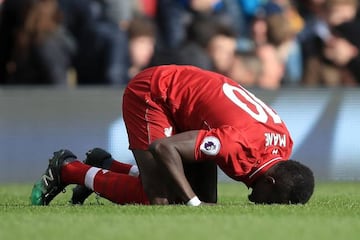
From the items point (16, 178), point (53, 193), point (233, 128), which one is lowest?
point (16, 178)

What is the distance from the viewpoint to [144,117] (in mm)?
9695

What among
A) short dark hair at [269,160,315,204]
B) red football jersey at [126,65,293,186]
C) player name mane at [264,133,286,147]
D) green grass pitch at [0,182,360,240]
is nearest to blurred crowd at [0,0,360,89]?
green grass pitch at [0,182,360,240]

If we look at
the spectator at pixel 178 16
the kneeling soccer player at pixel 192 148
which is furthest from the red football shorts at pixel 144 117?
the spectator at pixel 178 16

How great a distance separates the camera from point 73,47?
15297 millimetres

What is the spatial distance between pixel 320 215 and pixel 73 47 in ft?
23.1

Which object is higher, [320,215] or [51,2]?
[51,2]

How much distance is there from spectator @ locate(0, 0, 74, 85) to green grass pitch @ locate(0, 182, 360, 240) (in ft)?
15.6

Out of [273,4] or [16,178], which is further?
[273,4]

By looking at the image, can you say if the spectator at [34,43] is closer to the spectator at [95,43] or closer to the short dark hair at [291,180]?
the spectator at [95,43]

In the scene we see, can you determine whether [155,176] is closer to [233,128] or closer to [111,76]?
[233,128]

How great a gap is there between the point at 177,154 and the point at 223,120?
50 centimetres

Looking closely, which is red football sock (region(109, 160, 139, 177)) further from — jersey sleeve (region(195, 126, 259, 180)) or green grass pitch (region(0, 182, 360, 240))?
jersey sleeve (region(195, 126, 259, 180))

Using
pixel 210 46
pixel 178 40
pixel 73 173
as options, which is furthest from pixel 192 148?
pixel 178 40

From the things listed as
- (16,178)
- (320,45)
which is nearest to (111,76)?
(16,178)
